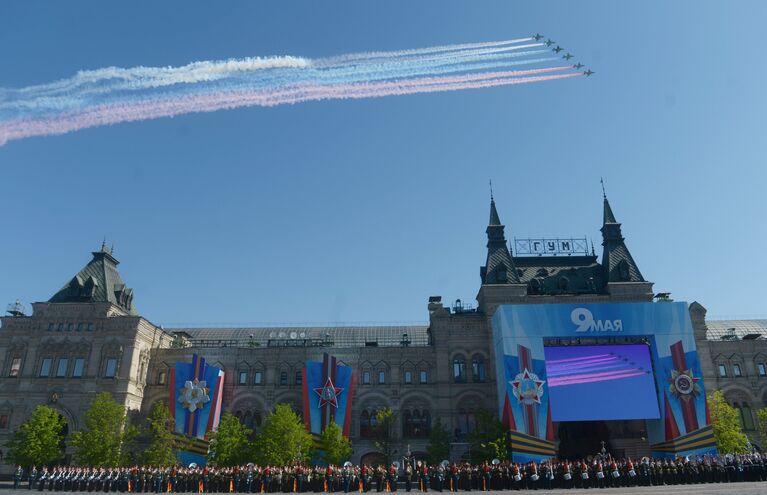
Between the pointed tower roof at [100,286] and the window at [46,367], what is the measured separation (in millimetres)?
6695

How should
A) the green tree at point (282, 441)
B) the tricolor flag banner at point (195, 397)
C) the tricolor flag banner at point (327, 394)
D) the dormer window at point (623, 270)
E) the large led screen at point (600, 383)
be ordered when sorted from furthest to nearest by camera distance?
the dormer window at point (623, 270) → the tricolor flag banner at point (327, 394) → the tricolor flag banner at point (195, 397) → the large led screen at point (600, 383) → the green tree at point (282, 441)

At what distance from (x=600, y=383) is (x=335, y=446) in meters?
26.2

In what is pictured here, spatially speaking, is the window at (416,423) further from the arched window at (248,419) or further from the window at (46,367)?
the window at (46,367)

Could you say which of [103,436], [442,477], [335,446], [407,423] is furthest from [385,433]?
[103,436]

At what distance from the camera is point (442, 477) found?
44188 mm

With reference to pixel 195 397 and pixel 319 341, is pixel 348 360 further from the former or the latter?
pixel 195 397

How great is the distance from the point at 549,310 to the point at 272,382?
31.0 metres

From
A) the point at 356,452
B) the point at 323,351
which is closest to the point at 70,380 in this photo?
the point at 323,351

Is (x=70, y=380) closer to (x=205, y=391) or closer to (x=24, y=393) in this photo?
(x=24, y=393)

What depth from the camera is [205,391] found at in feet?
197

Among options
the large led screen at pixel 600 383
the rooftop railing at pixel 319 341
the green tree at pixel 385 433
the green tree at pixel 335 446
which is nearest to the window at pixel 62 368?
the rooftop railing at pixel 319 341

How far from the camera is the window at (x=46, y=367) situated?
200 ft

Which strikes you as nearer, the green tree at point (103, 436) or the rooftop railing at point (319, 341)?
the green tree at point (103, 436)

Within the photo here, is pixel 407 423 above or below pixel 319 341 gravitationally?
below
